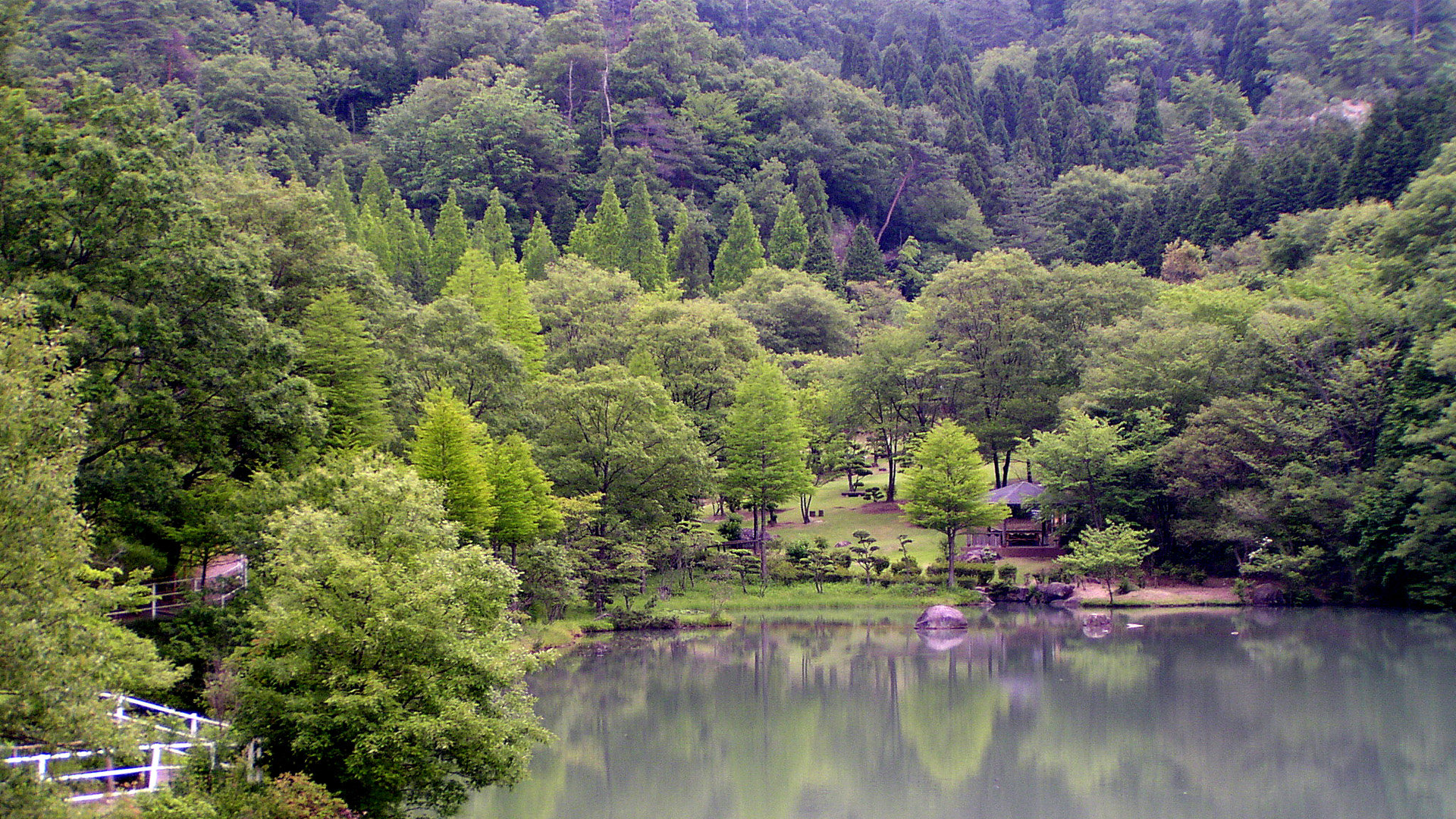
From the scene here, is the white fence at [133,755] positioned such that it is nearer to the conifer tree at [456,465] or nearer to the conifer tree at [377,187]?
the conifer tree at [456,465]

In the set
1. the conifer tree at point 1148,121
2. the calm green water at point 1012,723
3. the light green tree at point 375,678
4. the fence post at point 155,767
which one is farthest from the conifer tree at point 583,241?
the fence post at point 155,767

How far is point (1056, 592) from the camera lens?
39969 millimetres

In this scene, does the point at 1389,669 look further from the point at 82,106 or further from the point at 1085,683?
the point at 82,106

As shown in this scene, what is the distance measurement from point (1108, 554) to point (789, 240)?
125 feet

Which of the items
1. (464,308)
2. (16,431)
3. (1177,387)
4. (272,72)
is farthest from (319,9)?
(16,431)

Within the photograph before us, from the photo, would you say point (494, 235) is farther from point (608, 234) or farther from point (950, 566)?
point (950, 566)

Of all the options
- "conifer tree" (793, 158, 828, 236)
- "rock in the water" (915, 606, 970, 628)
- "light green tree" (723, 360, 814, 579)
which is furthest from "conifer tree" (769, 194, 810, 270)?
"rock in the water" (915, 606, 970, 628)

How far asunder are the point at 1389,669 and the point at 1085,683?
7.14 m

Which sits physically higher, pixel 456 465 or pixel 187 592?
pixel 456 465

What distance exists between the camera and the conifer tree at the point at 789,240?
72.5 m

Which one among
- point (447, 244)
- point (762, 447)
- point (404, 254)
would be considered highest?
point (447, 244)

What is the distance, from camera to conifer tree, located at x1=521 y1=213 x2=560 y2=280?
64250 millimetres

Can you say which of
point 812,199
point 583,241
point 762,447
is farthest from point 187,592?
point 812,199

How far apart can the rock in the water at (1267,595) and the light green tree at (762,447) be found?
15.2 metres
